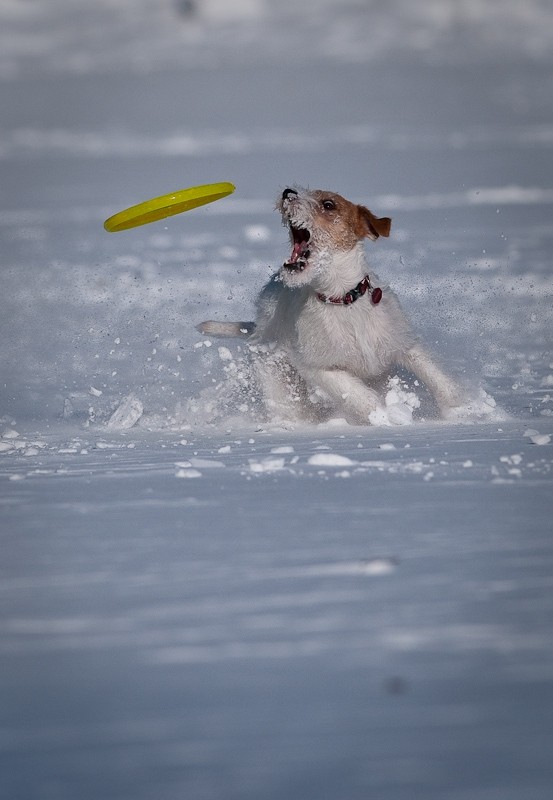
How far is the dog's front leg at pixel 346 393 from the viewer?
13.1 ft

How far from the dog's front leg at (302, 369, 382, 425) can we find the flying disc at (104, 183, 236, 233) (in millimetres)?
791

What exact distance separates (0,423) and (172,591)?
2.51 meters

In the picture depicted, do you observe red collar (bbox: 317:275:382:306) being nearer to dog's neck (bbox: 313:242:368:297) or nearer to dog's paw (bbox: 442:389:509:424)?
dog's neck (bbox: 313:242:368:297)

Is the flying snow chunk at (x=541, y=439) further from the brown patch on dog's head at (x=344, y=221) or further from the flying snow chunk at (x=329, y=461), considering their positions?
the brown patch on dog's head at (x=344, y=221)

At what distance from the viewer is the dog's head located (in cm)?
398

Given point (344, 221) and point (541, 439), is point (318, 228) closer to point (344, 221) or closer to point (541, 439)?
point (344, 221)

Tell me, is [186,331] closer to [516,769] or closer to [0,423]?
[0,423]

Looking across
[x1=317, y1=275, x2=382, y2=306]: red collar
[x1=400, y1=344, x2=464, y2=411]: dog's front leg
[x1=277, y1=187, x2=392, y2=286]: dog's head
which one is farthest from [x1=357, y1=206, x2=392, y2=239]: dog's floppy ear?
[x1=400, y1=344, x2=464, y2=411]: dog's front leg

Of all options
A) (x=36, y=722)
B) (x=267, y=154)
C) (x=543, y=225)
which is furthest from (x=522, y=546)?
(x=267, y=154)

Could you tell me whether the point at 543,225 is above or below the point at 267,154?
below

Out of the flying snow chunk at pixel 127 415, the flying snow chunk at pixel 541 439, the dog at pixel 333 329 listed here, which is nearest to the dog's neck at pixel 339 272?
the dog at pixel 333 329

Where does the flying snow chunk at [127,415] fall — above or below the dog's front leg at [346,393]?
below

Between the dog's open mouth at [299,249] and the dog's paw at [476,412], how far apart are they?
0.71 m

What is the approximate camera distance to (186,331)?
6.02 metres
